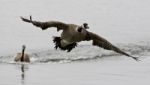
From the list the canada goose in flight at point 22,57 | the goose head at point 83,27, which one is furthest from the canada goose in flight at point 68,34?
the canada goose in flight at point 22,57

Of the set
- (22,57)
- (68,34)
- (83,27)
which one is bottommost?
(22,57)

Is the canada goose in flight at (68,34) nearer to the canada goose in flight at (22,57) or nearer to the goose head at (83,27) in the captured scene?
the goose head at (83,27)

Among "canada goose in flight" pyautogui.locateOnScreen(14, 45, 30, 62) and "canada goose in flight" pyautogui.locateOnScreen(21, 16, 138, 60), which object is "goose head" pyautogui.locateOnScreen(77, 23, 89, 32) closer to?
"canada goose in flight" pyautogui.locateOnScreen(21, 16, 138, 60)

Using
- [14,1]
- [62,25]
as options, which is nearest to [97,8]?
[14,1]

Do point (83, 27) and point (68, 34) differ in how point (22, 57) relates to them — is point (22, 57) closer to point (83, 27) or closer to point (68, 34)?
point (68, 34)

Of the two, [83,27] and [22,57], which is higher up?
[83,27]

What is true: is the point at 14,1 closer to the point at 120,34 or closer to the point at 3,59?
the point at 120,34

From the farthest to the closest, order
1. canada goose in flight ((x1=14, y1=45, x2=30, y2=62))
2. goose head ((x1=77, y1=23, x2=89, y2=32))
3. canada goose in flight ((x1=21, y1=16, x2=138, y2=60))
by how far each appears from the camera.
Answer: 1. canada goose in flight ((x1=14, y1=45, x2=30, y2=62))
2. canada goose in flight ((x1=21, y1=16, x2=138, y2=60))
3. goose head ((x1=77, y1=23, x2=89, y2=32))

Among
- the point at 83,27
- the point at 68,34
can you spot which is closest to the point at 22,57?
the point at 68,34

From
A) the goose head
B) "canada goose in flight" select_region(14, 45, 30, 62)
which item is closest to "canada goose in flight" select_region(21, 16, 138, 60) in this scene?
the goose head

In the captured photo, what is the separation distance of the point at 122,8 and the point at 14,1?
6.24 m

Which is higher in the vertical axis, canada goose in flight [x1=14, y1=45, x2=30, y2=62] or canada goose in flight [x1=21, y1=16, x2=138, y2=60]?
canada goose in flight [x1=21, y1=16, x2=138, y2=60]

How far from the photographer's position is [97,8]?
45.3 metres

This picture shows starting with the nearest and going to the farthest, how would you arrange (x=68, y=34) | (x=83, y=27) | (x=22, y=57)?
(x=83, y=27) → (x=68, y=34) → (x=22, y=57)
